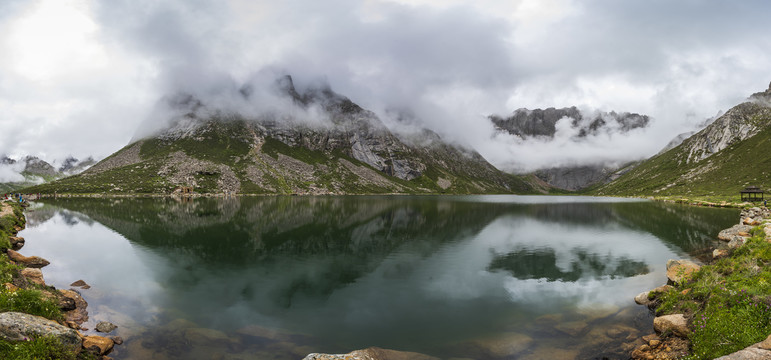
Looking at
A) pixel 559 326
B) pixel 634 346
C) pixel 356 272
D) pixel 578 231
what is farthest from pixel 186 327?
pixel 578 231

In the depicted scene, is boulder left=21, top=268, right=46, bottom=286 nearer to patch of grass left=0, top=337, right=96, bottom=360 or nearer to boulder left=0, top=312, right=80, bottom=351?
boulder left=0, top=312, right=80, bottom=351

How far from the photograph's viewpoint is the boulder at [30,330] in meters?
12.8

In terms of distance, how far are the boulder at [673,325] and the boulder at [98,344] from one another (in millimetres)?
27819

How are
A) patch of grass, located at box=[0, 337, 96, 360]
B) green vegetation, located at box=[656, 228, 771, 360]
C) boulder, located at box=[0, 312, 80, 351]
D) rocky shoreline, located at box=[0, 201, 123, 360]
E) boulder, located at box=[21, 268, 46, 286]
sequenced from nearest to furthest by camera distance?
patch of grass, located at box=[0, 337, 96, 360]
boulder, located at box=[0, 312, 80, 351]
rocky shoreline, located at box=[0, 201, 123, 360]
green vegetation, located at box=[656, 228, 771, 360]
boulder, located at box=[21, 268, 46, 286]

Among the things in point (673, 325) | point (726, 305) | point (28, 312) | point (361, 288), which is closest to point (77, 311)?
point (28, 312)

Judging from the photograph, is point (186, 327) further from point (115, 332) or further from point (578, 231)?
point (578, 231)

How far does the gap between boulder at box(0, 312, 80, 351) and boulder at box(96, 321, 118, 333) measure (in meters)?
4.00

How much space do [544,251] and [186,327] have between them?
4009 cm

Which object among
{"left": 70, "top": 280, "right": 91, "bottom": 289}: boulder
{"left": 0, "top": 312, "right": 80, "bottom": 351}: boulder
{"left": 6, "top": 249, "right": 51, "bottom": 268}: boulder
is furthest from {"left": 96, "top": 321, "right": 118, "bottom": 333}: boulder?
{"left": 6, "top": 249, "right": 51, "bottom": 268}: boulder

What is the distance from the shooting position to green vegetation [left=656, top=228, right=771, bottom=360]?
13430mm

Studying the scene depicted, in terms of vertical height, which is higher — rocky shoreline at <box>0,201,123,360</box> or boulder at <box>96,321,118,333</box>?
rocky shoreline at <box>0,201,123,360</box>

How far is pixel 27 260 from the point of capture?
31.3 meters

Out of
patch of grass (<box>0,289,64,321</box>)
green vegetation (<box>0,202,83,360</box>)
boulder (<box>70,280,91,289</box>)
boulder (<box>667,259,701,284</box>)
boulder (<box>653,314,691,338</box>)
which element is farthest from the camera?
boulder (<box>70,280,91,289</box>)

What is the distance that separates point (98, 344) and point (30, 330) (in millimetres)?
3223
